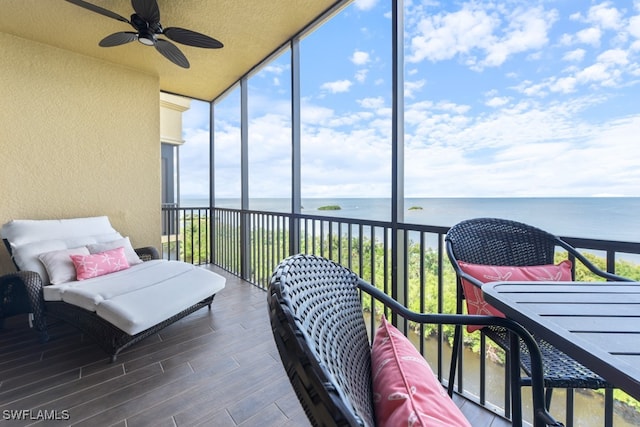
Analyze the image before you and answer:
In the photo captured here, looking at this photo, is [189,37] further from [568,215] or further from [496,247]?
[568,215]

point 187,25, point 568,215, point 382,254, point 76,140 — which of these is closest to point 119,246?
point 76,140

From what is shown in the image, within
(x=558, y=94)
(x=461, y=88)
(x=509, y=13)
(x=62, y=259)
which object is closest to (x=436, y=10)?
(x=509, y=13)

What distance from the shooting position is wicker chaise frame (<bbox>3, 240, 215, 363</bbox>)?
1.93 metres

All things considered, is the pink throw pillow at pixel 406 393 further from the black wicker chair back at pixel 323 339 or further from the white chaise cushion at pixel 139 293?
the white chaise cushion at pixel 139 293

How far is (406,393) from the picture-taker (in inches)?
20.6

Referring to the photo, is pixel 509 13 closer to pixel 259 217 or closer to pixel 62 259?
pixel 259 217

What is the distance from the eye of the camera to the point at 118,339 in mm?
1916

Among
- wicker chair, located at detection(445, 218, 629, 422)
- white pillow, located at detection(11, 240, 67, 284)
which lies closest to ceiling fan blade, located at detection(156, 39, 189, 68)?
white pillow, located at detection(11, 240, 67, 284)

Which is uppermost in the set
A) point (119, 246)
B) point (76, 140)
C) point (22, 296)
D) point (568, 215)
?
point (76, 140)

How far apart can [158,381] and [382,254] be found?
6.05 feet

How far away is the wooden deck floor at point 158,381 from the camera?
1.45 m

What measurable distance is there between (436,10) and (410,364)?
5273 mm

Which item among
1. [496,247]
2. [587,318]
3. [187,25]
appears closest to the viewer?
[587,318]

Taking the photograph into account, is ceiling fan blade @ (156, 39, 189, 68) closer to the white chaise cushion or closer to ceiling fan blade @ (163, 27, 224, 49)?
ceiling fan blade @ (163, 27, 224, 49)
